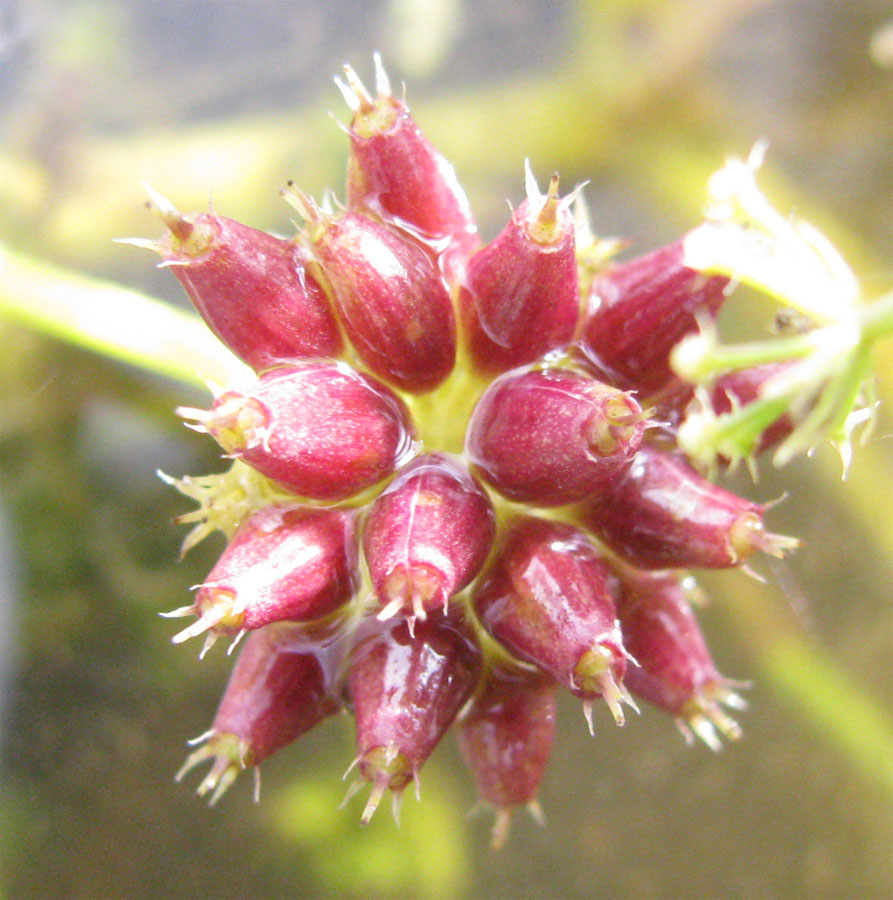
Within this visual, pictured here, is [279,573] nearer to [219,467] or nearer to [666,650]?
[666,650]

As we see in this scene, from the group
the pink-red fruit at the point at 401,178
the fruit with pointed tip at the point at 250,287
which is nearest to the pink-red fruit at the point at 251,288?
the fruit with pointed tip at the point at 250,287

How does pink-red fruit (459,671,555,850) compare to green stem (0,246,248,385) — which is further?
green stem (0,246,248,385)

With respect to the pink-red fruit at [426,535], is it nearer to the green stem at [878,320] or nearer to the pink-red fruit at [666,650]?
the pink-red fruit at [666,650]

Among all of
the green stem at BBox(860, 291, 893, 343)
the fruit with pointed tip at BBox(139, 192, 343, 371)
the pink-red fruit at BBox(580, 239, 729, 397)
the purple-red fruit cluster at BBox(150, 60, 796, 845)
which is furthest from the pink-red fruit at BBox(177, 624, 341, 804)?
the green stem at BBox(860, 291, 893, 343)

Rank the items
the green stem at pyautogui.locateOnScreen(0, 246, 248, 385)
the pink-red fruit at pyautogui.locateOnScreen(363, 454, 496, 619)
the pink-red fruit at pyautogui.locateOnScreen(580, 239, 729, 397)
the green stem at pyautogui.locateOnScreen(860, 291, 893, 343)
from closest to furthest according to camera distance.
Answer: the green stem at pyautogui.locateOnScreen(860, 291, 893, 343), the pink-red fruit at pyautogui.locateOnScreen(363, 454, 496, 619), the pink-red fruit at pyautogui.locateOnScreen(580, 239, 729, 397), the green stem at pyautogui.locateOnScreen(0, 246, 248, 385)

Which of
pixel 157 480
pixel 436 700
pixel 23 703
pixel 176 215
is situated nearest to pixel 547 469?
pixel 436 700

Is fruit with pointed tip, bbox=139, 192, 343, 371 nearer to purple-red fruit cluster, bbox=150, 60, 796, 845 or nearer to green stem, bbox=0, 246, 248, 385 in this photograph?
purple-red fruit cluster, bbox=150, 60, 796, 845

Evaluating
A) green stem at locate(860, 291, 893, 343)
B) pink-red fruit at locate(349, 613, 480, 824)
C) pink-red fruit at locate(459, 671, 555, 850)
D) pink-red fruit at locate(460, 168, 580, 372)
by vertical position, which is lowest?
pink-red fruit at locate(459, 671, 555, 850)
